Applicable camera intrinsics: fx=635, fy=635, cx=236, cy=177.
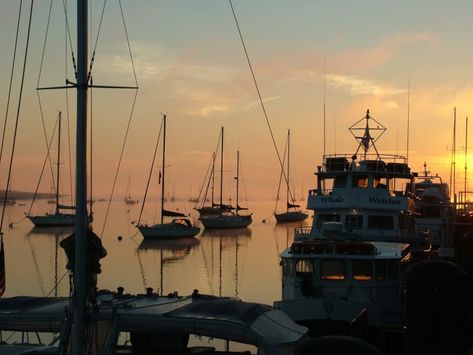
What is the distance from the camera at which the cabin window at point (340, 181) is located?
113 ft

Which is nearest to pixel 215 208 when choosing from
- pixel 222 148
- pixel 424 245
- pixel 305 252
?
pixel 222 148

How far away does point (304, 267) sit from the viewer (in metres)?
22.7

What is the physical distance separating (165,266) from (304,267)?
3482cm

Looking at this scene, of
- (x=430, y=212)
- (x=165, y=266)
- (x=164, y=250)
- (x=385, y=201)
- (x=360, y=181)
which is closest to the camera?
(x=385, y=201)

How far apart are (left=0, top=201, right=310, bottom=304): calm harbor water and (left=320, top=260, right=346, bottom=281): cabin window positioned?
11877 mm

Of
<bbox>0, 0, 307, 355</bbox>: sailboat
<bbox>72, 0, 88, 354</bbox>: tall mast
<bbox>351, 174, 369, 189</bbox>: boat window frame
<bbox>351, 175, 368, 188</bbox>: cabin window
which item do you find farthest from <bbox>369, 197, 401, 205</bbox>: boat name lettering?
<bbox>72, 0, 88, 354</bbox>: tall mast

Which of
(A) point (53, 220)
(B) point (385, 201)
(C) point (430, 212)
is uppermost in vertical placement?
Answer: (B) point (385, 201)

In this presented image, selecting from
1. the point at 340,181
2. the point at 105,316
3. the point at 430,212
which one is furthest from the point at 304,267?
the point at 430,212

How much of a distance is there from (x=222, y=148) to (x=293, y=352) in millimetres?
95642

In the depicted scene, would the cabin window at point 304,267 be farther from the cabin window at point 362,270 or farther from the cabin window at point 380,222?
the cabin window at point 380,222

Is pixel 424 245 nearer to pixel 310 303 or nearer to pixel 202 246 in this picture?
pixel 310 303

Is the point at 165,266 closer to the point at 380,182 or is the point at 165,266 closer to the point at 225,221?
the point at 380,182

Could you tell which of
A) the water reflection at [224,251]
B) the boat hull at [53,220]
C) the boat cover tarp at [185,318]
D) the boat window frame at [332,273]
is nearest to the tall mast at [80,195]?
the boat cover tarp at [185,318]

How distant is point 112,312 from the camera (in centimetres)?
1092
